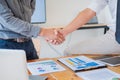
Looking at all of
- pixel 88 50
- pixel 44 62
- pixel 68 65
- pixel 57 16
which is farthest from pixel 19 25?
pixel 57 16

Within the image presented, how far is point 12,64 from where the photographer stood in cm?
66

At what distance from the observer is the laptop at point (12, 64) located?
65 cm

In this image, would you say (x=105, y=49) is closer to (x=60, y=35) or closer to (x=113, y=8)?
(x=113, y=8)

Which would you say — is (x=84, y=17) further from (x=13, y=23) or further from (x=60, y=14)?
(x=60, y=14)

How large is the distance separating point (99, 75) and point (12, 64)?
592mm

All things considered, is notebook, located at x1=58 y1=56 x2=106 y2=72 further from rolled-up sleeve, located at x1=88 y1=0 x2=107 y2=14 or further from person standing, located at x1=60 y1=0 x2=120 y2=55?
rolled-up sleeve, located at x1=88 y1=0 x2=107 y2=14

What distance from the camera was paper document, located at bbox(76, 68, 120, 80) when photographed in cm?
105

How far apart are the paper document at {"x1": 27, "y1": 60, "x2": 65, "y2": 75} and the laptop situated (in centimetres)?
46

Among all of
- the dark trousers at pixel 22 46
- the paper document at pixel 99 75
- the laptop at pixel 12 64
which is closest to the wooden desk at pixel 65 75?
the paper document at pixel 99 75

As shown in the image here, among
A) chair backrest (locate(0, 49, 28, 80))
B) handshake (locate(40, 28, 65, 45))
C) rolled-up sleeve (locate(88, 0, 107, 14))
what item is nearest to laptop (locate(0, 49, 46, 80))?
chair backrest (locate(0, 49, 28, 80))

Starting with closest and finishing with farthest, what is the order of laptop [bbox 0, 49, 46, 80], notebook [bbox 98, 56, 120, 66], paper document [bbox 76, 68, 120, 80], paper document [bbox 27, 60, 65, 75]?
1. laptop [bbox 0, 49, 46, 80]
2. paper document [bbox 76, 68, 120, 80]
3. paper document [bbox 27, 60, 65, 75]
4. notebook [bbox 98, 56, 120, 66]

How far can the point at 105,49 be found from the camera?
1.69 meters

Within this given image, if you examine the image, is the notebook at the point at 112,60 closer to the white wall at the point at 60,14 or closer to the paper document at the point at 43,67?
the paper document at the point at 43,67

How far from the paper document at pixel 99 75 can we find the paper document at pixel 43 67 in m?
0.16
